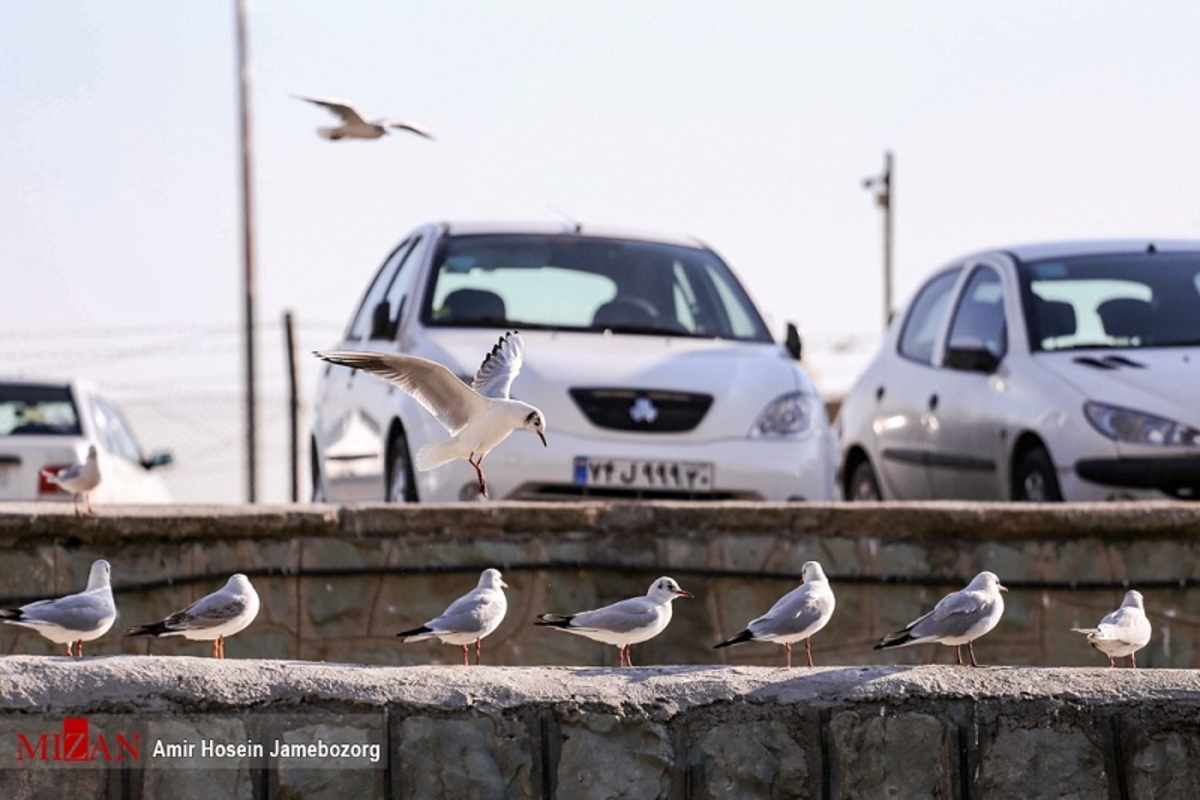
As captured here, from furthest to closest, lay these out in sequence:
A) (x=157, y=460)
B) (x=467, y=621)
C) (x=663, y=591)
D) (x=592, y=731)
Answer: (x=157, y=460), (x=663, y=591), (x=467, y=621), (x=592, y=731)

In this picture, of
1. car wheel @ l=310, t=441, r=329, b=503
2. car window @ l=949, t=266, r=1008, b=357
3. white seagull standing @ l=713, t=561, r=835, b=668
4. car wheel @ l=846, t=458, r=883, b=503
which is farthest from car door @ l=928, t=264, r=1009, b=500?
white seagull standing @ l=713, t=561, r=835, b=668

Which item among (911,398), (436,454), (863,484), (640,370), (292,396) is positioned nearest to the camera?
(436,454)

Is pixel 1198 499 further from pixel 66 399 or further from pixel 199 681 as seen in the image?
pixel 66 399

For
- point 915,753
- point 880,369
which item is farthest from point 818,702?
point 880,369

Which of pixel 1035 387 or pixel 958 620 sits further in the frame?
pixel 1035 387

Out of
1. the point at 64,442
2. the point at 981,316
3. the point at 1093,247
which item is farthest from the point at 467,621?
the point at 64,442

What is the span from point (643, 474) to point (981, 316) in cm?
273

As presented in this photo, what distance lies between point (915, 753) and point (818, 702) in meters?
0.26

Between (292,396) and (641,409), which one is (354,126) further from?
(292,396)

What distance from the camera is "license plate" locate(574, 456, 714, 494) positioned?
10250mm

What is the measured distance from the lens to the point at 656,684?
536cm

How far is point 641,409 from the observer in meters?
10.4

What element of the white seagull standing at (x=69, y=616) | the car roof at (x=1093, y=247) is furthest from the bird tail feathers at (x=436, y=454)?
the car roof at (x=1093, y=247)

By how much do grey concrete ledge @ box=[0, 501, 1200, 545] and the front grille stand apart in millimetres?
1282
